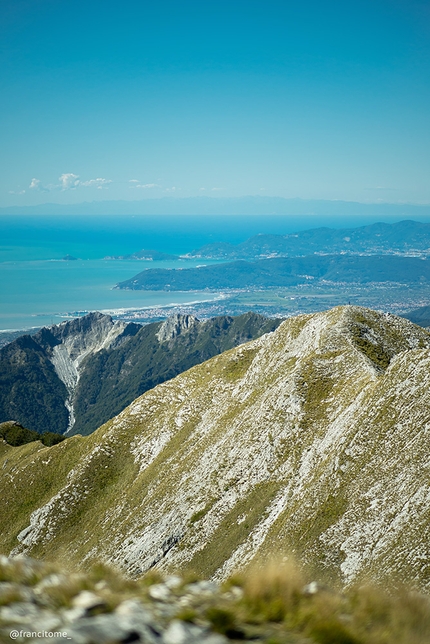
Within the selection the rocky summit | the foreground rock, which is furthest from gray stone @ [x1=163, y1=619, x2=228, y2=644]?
the rocky summit

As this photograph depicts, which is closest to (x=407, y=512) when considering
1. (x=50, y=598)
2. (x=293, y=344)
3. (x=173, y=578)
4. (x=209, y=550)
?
(x=209, y=550)

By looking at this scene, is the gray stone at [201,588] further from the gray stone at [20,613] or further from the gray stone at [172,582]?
the gray stone at [20,613]

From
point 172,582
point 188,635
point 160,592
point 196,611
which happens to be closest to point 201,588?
point 172,582

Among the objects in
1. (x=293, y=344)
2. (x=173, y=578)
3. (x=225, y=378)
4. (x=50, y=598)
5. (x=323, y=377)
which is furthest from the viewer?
(x=225, y=378)

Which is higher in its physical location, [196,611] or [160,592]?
[196,611]

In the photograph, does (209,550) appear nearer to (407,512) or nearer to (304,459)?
(304,459)

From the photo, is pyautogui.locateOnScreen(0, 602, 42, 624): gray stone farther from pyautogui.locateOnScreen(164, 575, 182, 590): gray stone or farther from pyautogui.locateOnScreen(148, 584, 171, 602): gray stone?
pyautogui.locateOnScreen(164, 575, 182, 590): gray stone

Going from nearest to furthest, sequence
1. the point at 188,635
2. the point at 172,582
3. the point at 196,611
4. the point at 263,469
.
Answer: the point at 188,635
the point at 196,611
the point at 172,582
the point at 263,469

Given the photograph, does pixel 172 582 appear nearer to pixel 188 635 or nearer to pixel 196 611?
pixel 196 611
